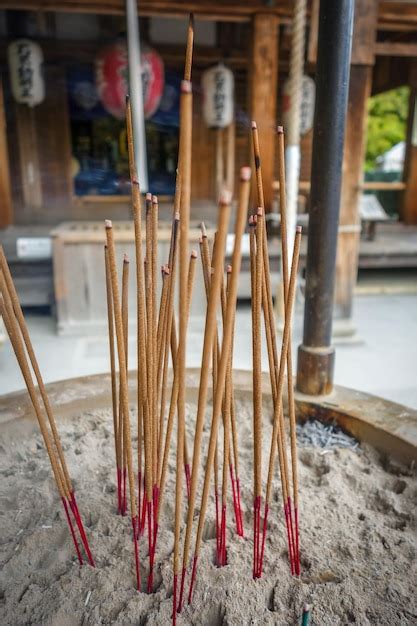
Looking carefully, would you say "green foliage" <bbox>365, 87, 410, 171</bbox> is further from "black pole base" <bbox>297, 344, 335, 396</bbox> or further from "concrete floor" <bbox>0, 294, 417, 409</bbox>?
"black pole base" <bbox>297, 344, 335, 396</bbox>

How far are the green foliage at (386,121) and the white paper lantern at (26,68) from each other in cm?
856

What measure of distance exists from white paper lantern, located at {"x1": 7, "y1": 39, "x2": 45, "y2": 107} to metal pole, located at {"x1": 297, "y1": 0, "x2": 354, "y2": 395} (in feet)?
12.9

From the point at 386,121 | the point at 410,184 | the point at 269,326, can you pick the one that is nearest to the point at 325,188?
the point at 269,326

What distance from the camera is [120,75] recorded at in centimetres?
436

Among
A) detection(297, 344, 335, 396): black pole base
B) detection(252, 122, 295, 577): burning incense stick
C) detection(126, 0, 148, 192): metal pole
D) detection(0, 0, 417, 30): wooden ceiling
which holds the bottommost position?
detection(297, 344, 335, 396): black pole base

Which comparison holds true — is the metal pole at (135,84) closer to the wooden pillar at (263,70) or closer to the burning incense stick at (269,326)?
the wooden pillar at (263,70)

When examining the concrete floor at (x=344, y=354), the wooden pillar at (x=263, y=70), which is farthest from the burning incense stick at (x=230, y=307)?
the wooden pillar at (x=263, y=70)

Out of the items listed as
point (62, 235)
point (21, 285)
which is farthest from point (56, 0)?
point (21, 285)

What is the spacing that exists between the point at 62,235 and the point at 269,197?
6.79ft

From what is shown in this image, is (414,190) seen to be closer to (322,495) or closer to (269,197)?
(269,197)

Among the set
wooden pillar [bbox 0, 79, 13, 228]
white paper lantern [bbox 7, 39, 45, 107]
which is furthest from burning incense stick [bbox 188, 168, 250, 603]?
white paper lantern [bbox 7, 39, 45, 107]

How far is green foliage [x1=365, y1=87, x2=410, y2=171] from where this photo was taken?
11031 millimetres

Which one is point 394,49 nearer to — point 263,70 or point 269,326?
point 263,70

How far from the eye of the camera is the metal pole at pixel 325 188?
1398mm
